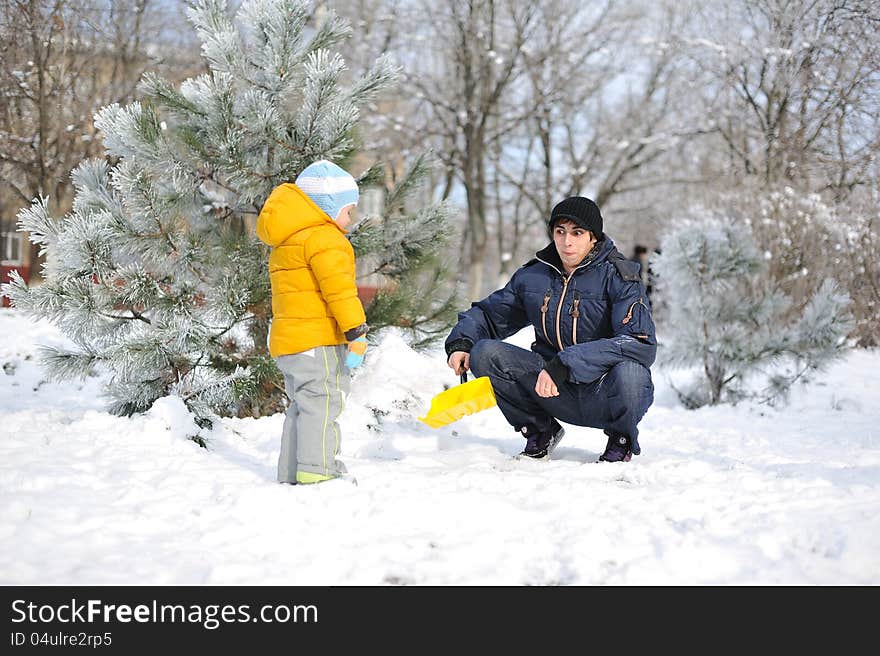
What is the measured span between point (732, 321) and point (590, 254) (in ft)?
10.1

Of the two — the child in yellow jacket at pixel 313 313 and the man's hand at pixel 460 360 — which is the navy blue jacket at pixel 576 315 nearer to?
the man's hand at pixel 460 360

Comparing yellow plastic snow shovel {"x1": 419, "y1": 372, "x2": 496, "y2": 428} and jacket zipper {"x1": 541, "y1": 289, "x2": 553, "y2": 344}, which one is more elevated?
jacket zipper {"x1": 541, "y1": 289, "x2": 553, "y2": 344}

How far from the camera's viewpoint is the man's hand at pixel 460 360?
3.83m

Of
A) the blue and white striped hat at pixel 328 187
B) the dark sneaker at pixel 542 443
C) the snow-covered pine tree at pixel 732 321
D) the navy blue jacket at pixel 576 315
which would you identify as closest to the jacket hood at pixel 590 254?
the navy blue jacket at pixel 576 315

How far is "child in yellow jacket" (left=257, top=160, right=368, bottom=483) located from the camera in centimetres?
307

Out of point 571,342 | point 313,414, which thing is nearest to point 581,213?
point 571,342

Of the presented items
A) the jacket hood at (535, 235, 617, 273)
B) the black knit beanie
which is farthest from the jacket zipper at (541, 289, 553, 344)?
the black knit beanie

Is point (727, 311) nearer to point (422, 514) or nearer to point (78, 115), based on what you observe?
point (422, 514)

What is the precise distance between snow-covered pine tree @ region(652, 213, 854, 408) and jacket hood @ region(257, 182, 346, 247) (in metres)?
3.98

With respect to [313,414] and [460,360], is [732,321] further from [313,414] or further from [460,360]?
[313,414]

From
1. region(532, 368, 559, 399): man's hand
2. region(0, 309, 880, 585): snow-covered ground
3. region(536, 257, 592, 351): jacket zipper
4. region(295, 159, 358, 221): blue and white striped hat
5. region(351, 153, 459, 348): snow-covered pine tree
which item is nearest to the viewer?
region(0, 309, 880, 585): snow-covered ground

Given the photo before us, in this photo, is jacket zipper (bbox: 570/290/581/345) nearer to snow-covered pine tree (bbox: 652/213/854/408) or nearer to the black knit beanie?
the black knit beanie

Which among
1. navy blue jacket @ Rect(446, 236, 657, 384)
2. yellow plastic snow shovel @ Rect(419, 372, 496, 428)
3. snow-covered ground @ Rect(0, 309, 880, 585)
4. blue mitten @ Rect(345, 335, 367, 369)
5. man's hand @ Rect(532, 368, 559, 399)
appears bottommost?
snow-covered ground @ Rect(0, 309, 880, 585)
